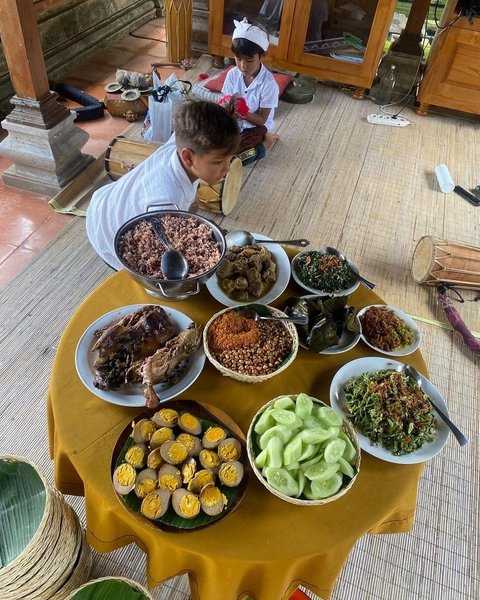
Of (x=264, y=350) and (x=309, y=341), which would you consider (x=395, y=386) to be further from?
(x=264, y=350)

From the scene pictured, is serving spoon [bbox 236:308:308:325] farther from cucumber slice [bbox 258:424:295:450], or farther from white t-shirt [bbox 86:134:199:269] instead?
white t-shirt [bbox 86:134:199:269]

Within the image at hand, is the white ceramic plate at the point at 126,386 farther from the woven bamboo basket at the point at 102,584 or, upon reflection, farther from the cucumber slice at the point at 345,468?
the woven bamboo basket at the point at 102,584

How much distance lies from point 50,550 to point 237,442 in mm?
723

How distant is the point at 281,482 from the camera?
111 centimetres

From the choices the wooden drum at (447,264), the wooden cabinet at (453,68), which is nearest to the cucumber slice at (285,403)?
the wooden drum at (447,264)

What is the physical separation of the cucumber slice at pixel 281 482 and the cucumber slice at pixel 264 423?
0.41 ft

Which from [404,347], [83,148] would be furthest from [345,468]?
[83,148]

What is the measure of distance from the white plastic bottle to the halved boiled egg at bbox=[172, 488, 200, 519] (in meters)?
5.40

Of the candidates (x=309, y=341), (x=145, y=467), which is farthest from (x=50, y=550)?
(x=309, y=341)

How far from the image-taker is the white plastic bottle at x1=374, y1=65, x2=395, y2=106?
16.8 ft

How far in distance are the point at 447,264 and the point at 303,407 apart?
6.91 feet

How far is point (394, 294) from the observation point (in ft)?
9.95

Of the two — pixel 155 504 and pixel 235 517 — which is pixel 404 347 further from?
pixel 155 504

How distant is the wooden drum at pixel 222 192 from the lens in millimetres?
3117
